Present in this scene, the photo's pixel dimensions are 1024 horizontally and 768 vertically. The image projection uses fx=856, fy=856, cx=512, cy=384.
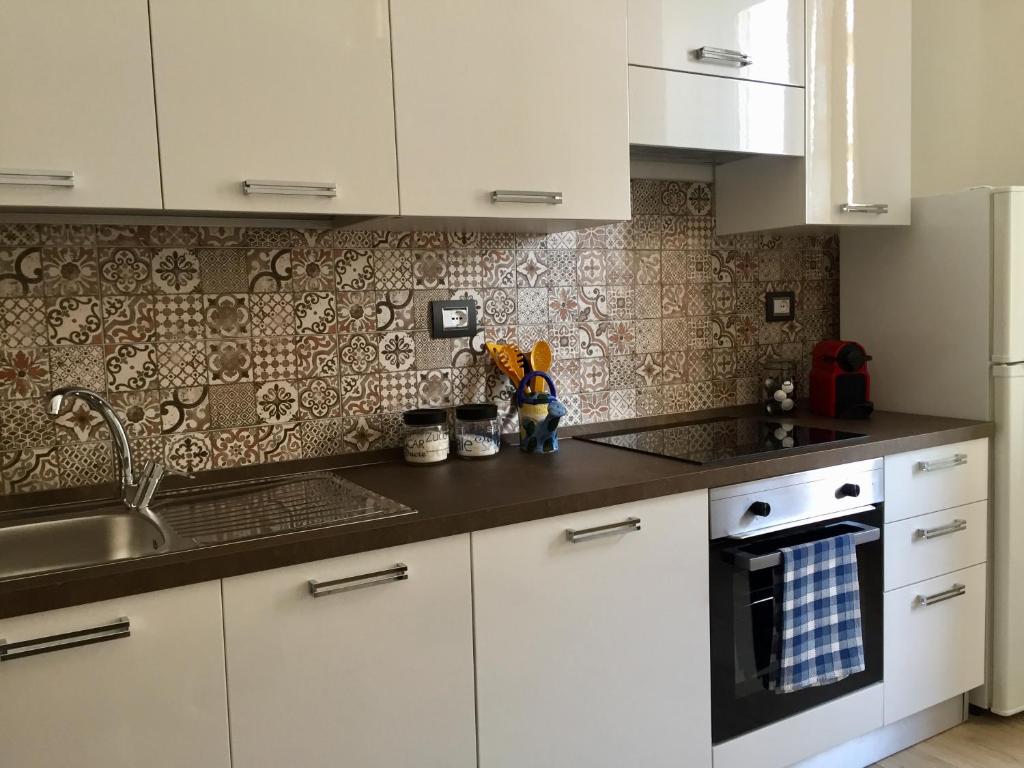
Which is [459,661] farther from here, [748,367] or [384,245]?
[748,367]

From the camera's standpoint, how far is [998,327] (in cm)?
235

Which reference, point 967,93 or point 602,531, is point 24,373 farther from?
point 967,93

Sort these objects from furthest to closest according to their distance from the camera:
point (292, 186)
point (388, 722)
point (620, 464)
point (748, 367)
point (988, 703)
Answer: point (748, 367), point (988, 703), point (620, 464), point (292, 186), point (388, 722)

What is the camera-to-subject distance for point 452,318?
2180 millimetres

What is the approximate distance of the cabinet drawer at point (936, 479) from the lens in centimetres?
221

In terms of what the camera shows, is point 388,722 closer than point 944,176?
Yes

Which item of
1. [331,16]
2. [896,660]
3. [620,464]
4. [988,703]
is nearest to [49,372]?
[331,16]

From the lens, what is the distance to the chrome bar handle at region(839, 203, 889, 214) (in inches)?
94.9

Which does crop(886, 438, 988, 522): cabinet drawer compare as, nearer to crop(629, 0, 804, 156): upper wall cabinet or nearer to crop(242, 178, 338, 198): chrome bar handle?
crop(629, 0, 804, 156): upper wall cabinet

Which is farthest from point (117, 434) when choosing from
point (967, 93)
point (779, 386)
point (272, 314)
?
point (967, 93)

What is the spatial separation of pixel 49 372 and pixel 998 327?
92.9 inches

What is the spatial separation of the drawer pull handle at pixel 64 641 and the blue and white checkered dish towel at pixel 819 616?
4.49ft

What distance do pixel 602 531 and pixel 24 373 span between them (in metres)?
1.20

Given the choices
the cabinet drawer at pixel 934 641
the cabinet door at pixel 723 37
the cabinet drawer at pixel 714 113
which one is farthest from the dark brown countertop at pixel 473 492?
the cabinet door at pixel 723 37
